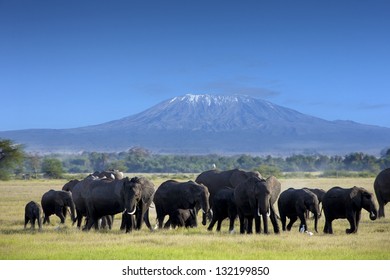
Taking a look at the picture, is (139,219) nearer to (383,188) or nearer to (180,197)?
(180,197)

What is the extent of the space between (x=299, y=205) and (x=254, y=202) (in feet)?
8.00

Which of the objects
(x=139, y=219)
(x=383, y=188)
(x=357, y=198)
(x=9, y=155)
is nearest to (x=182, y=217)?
(x=139, y=219)

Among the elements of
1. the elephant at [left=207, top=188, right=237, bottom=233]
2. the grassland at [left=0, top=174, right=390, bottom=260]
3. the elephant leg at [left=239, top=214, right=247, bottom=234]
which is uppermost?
the elephant at [left=207, top=188, right=237, bottom=233]

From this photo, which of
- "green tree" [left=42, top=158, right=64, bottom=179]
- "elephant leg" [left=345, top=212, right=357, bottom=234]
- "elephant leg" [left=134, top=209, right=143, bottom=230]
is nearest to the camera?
"elephant leg" [left=345, top=212, right=357, bottom=234]

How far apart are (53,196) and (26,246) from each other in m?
8.27

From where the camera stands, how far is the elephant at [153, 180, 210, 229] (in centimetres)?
2489

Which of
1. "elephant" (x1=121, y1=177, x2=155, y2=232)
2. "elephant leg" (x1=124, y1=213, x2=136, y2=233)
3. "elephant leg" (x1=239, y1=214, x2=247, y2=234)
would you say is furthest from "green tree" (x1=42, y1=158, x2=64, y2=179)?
"elephant leg" (x1=239, y1=214, x2=247, y2=234)

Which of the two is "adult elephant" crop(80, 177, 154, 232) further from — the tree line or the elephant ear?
the tree line

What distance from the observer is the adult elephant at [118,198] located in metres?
22.9

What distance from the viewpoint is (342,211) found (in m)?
24.3

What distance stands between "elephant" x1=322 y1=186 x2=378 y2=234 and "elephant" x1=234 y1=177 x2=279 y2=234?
2.49m

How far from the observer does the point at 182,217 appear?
25.8m
